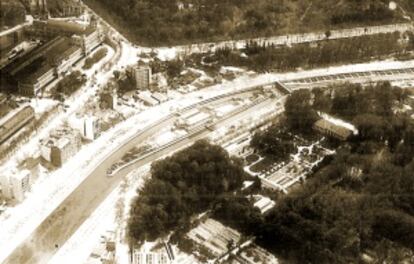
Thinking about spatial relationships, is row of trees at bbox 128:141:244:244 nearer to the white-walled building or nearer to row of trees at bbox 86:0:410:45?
the white-walled building

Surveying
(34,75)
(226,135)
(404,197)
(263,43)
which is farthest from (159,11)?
(404,197)

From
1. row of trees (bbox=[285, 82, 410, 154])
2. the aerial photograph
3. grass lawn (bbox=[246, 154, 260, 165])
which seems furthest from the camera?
row of trees (bbox=[285, 82, 410, 154])

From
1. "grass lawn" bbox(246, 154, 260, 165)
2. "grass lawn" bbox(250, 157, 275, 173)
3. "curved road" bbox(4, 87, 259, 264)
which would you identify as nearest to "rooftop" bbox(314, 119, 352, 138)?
"grass lawn" bbox(250, 157, 275, 173)

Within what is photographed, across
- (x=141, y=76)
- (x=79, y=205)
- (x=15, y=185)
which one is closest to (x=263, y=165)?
(x=79, y=205)

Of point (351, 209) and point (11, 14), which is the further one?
point (11, 14)

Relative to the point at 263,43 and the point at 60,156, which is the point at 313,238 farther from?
the point at 263,43

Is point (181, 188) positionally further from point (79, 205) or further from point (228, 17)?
point (228, 17)

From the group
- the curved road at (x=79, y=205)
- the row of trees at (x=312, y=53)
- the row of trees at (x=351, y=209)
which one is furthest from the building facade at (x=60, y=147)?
the row of trees at (x=312, y=53)
